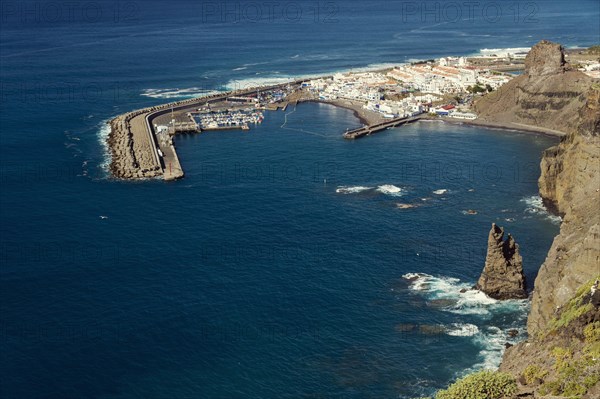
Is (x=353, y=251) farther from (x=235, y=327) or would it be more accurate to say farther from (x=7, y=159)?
(x=7, y=159)

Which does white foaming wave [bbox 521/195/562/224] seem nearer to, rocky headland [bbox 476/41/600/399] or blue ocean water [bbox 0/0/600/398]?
blue ocean water [bbox 0/0/600/398]

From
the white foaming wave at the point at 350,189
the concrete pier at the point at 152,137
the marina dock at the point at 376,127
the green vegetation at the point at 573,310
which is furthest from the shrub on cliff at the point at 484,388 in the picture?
the marina dock at the point at 376,127

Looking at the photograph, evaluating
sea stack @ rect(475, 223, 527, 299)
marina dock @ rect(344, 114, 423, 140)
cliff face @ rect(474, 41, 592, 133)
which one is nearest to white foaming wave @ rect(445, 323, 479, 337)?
sea stack @ rect(475, 223, 527, 299)

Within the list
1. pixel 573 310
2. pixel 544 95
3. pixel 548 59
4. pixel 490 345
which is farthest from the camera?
pixel 548 59

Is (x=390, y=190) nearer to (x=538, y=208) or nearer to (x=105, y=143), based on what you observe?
(x=538, y=208)

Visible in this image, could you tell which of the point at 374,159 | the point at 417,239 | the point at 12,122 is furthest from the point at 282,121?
the point at 417,239

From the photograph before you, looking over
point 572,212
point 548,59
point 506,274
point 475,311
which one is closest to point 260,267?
point 475,311
